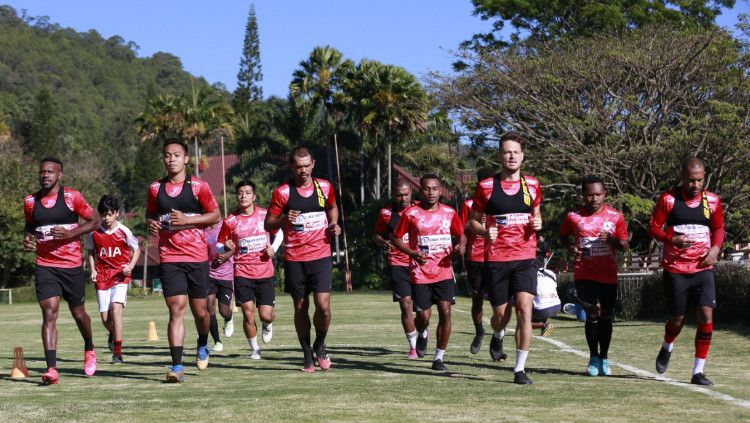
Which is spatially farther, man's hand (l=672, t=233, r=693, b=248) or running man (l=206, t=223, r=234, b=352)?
running man (l=206, t=223, r=234, b=352)

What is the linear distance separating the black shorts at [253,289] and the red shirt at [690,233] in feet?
17.5

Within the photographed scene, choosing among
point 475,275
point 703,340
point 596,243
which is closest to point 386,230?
point 475,275

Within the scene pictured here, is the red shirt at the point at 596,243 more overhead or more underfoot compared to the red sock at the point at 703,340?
more overhead

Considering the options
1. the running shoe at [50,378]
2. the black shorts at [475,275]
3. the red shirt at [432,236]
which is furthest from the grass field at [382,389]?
the red shirt at [432,236]

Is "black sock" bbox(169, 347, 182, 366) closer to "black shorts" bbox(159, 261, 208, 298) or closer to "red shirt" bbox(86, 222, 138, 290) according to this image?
"black shorts" bbox(159, 261, 208, 298)

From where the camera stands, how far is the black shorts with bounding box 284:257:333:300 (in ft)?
39.4

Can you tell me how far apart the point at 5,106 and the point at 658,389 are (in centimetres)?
11266

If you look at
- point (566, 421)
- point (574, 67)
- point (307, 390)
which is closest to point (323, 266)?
point (307, 390)

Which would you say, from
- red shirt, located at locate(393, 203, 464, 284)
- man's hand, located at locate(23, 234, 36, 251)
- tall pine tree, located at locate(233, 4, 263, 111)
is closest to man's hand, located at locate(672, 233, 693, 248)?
red shirt, located at locate(393, 203, 464, 284)

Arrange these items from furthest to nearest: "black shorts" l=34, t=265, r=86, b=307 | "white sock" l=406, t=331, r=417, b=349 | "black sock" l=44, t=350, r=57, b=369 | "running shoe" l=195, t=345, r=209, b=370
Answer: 1. "white sock" l=406, t=331, r=417, b=349
2. "running shoe" l=195, t=345, r=209, b=370
3. "black shorts" l=34, t=265, r=86, b=307
4. "black sock" l=44, t=350, r=57, b=369

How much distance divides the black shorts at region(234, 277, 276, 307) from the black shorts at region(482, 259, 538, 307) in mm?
4166

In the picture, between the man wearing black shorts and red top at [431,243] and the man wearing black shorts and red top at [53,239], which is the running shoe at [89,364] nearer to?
the man wearing black shorts and red top at [53,239]

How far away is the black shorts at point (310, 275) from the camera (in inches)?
473

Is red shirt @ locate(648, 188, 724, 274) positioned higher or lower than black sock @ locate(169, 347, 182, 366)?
higher
